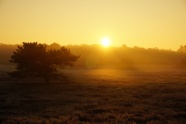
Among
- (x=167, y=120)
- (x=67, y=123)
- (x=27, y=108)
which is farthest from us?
(x=27, y=108)

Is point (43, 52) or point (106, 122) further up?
point (43, 52)

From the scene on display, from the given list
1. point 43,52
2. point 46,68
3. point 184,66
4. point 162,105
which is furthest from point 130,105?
point 184,66

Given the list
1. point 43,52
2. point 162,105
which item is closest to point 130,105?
point 162,105

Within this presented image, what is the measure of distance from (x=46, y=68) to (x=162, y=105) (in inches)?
1475

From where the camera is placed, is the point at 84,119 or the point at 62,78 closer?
the point at 84,119

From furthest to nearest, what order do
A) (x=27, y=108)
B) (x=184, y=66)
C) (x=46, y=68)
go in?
(x=184, y=66) < (x=46, y=68) < (x=27, y=108)

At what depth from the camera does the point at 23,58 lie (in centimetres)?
6588

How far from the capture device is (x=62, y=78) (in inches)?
2884

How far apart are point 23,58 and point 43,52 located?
16.5 feet

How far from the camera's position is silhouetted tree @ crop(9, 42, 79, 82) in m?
64.4

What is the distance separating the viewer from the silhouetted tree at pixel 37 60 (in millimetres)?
64438

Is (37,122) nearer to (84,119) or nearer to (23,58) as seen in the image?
(84,119)

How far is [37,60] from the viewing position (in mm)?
66875

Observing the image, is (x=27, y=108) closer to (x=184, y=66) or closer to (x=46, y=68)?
(x=46, y=68)
